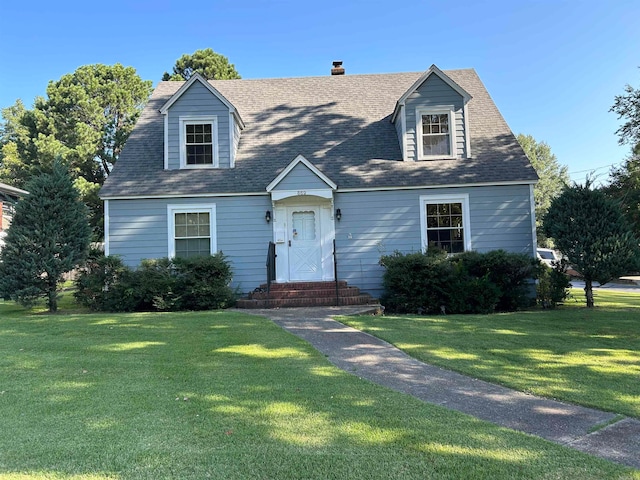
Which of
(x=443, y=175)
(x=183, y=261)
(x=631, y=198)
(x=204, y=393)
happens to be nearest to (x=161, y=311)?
(x=183, y=261)

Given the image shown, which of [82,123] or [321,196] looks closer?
[321,196]

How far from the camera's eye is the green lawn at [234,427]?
8.63 ft

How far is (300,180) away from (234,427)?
28.9 feet

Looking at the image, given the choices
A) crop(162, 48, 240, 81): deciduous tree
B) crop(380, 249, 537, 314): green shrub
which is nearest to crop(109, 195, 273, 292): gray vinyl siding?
crop(380, 249, 537, 314): green shrub

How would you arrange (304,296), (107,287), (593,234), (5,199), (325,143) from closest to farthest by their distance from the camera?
(593,234) < (107,287) < (304,296) < (325,143) < (5,199)

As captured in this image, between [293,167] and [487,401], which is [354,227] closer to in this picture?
[293,167]

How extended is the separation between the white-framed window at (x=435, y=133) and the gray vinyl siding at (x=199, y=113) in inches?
228

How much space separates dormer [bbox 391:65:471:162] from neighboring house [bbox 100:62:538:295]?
0.03 meters

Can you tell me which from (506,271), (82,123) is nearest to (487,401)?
(506,271)

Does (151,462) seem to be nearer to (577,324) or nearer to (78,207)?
(577,324)

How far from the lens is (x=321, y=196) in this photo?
11422 millimetres

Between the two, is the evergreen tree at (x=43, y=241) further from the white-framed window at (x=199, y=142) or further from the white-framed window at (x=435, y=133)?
the white-framed window at (x=435, y=133)

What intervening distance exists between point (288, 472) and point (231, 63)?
28800 mm

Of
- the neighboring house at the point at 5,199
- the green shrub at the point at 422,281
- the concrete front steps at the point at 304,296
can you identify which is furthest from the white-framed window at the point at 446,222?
→ the neighboring house at the point at 5,199
